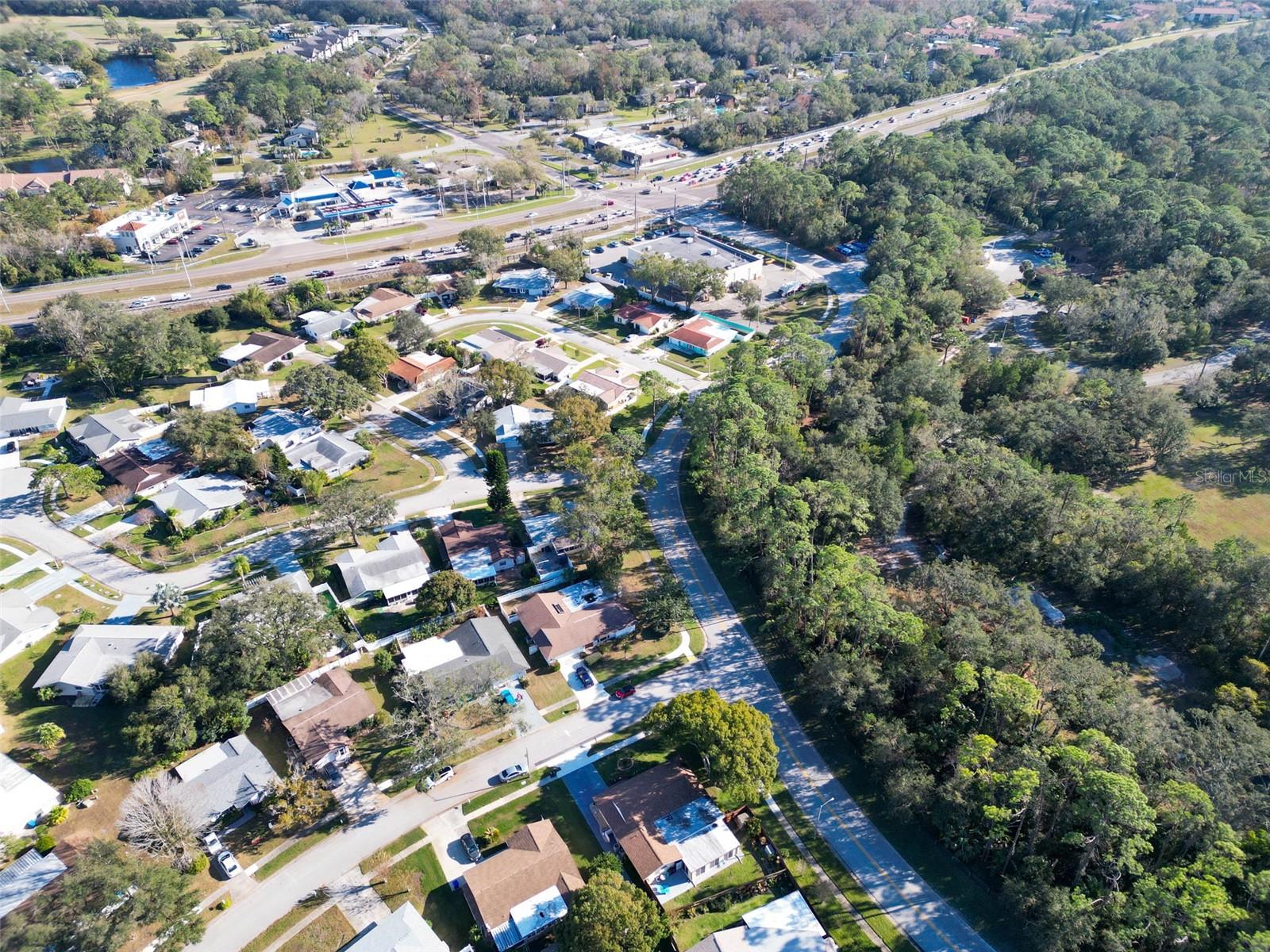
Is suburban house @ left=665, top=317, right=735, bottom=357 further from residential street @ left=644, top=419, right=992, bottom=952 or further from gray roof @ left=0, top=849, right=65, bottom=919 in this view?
gray roof @ left=0, top=849, right=65, bottom=919

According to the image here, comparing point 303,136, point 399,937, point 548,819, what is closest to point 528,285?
point 548,819

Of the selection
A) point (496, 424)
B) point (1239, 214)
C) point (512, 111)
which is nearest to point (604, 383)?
point (496, 424)

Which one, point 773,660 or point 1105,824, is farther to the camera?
point 773,660

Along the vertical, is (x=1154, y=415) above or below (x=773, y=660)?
above

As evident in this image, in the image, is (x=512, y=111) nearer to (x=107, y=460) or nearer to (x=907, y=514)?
(x=107, y=460)

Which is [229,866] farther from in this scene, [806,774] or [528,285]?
[528,285]

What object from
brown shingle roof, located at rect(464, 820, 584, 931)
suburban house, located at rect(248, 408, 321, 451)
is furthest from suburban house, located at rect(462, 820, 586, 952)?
suburban house, located at rect(248, 408, 321, 451)
